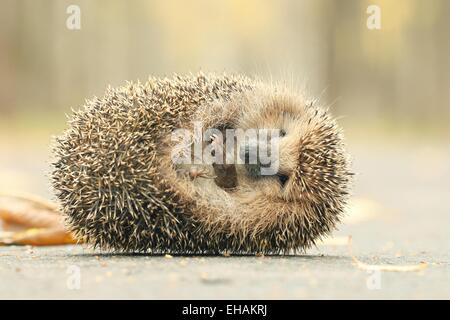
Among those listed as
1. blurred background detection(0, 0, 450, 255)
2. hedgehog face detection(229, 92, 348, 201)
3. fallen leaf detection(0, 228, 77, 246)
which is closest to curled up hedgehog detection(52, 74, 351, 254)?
hedgehog face detection(229, 92, 348, 201)

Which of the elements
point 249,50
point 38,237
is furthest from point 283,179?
point 249,50

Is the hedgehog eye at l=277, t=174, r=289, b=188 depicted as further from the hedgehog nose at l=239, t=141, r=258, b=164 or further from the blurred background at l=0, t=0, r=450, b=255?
the blurred background at l=0, t=0, r=450, b=255

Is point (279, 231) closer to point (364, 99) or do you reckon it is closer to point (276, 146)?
point (276, 146)

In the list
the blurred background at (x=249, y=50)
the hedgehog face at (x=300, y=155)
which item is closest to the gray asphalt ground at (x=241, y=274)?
the hedgehog face at (x=300, y=155)

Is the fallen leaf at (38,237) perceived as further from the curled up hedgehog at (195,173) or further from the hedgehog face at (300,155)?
the hedgehog face at (300,155)

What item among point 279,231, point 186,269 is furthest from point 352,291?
point 279,231
